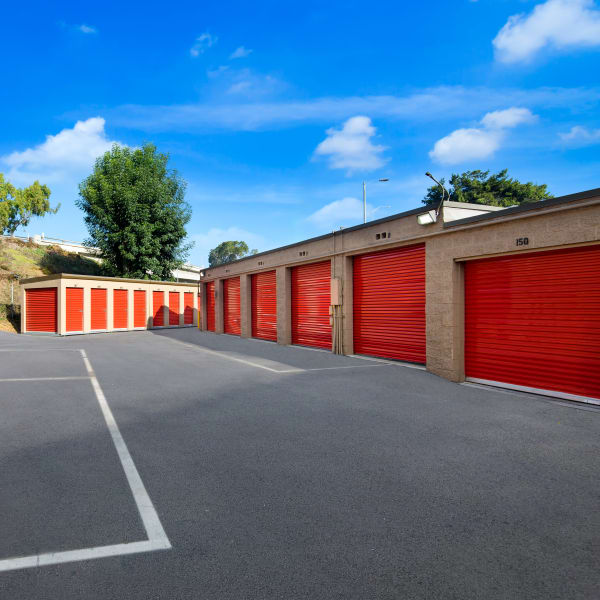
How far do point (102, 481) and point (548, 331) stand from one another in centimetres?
841

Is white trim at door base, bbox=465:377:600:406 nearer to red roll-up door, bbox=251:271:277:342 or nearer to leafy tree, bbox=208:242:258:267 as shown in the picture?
red roll-up door, bbox=251:271:277:342

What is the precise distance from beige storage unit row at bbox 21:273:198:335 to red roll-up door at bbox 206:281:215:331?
247 inches

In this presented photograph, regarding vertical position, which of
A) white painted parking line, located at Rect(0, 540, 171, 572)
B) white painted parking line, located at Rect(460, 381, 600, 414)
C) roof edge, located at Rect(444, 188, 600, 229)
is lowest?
white painted parking line, located at Rect(460, 381, 600, 414)

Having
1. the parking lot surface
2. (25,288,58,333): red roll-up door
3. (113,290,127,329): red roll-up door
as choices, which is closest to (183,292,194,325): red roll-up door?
(113,290,127,329): red roll-up door

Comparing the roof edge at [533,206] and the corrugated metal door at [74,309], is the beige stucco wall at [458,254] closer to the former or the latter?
the roof edge at [533,206]

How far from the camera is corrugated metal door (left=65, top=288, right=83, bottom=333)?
87.3 feet

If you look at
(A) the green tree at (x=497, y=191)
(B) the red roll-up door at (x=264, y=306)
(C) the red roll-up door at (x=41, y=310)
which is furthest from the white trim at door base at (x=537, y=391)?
(A) the green tree at (x=497, y=191)

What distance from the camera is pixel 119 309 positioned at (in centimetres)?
2978

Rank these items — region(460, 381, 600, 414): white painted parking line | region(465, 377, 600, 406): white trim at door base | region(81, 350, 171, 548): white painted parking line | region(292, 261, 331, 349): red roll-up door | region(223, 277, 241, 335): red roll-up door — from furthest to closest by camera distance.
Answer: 1. region(223, 277, 241, 335): red roll-up door
2. region(292, 261, 331, 349): red roll-up door
3. region(465, 377, 600, 406): white trim at door base
4. region(460, 381, 600, 414): white painted parking line
5. region(81, 350, 171, 548): white painted parking line

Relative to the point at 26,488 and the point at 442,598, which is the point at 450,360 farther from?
the point at 26,488

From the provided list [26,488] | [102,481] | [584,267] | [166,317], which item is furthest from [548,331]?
[166,317]

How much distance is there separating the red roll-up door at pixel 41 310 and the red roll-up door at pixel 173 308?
28.9 ft

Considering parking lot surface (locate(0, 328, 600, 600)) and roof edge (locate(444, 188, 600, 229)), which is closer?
parking lot surface (locate(0, 328, 600, 600))

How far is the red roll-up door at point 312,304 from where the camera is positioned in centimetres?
1619
